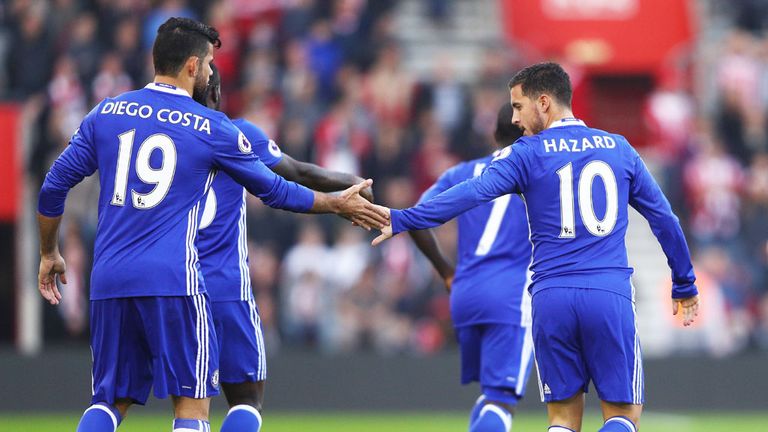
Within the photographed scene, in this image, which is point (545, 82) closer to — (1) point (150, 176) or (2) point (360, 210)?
(2) point (360, 210)

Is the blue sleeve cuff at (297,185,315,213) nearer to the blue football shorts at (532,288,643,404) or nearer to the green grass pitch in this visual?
the blue football shorts at (532,288,643,404)

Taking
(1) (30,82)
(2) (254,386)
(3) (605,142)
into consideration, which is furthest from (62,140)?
(3) (605,142)

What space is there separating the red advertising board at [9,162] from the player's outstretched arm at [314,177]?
7.12 m

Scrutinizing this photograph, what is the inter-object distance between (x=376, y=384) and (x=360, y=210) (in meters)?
7.07

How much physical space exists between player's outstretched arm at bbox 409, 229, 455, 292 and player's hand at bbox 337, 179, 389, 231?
1293 mm

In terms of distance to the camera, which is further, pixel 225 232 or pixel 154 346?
pixel 225 232

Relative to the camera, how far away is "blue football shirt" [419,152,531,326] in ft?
27.0

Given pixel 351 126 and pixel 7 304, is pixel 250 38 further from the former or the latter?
pixel 7 304

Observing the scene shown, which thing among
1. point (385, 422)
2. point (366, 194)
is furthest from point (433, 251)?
point (385, 422)

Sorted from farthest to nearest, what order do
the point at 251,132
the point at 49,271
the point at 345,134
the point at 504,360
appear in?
the point at 345,134 < the point at 504,360 < the point at 251,132 < the point at 49,271

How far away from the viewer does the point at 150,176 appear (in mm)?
6293

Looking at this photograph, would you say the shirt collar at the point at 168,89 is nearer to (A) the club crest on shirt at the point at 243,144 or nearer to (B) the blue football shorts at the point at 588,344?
(A) the club crest on shirt at the point at 243,144

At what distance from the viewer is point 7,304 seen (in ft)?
46.6

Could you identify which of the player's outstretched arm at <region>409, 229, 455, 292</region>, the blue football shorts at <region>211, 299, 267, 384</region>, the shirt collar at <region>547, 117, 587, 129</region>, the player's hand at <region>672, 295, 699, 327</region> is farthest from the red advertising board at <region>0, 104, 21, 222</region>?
the player's hand at <region>672, 295, 699, 327</region>
